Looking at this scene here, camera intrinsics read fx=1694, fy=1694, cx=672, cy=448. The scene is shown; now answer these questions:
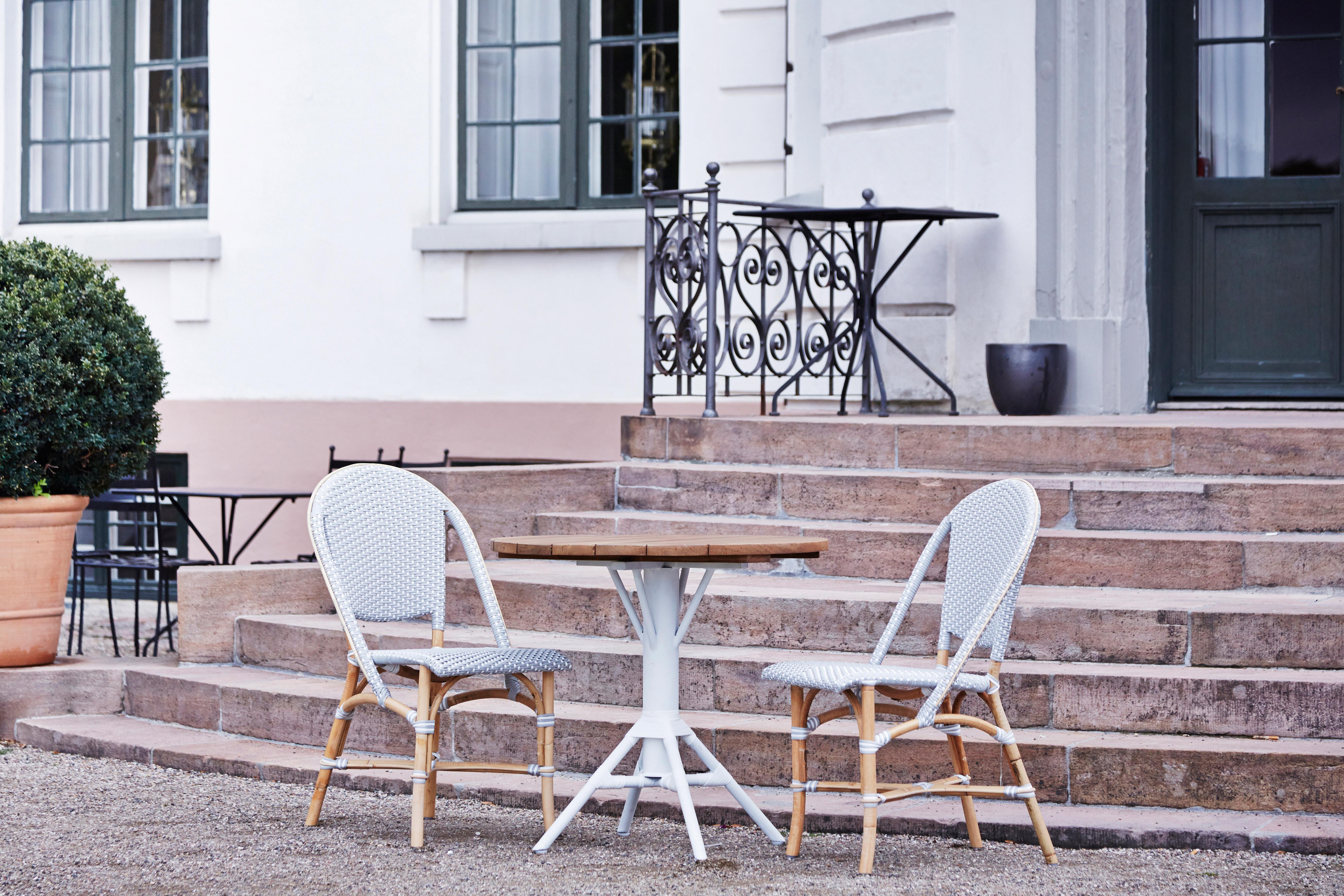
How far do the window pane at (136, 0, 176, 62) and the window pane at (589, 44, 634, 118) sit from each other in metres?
2.86

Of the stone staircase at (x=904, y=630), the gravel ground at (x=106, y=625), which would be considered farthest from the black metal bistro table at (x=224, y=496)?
the stone staircase at (x=904, y=630)

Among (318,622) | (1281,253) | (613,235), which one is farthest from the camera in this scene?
(613,235)

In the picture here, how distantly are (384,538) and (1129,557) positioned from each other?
2.55 meters

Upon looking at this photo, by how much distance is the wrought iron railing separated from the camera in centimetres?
771

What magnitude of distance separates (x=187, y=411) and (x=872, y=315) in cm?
450

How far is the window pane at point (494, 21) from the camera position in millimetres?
10086

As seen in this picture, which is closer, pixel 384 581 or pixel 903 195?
pixel 384 581

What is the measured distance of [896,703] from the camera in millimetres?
4629

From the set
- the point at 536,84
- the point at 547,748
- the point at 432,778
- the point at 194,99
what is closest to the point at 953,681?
the point at 547,748

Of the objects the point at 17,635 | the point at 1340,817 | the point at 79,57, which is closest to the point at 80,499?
the point at 17,635

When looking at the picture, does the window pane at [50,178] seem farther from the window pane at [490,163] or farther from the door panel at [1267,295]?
the door panel at [1267,295]

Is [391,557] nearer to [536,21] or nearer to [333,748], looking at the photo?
[333,748]

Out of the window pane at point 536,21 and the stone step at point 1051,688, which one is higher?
the window pane at point 536,21

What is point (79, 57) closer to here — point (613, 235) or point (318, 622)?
point (613, 235)
